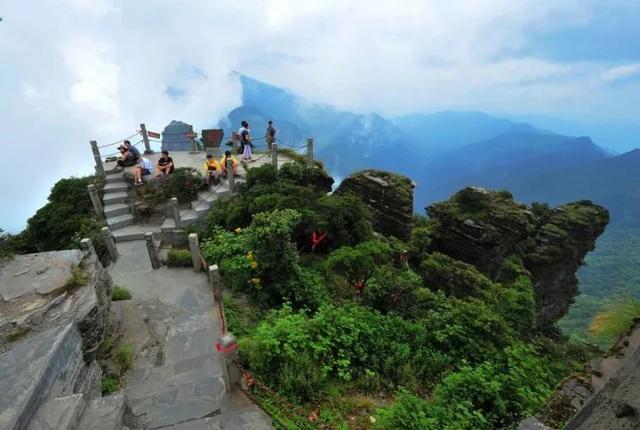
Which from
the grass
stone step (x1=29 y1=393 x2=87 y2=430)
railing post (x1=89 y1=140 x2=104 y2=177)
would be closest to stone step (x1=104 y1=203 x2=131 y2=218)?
railing post (x1=89 y1=140 x2=104 y2=177)

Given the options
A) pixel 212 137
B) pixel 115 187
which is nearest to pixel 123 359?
pixel 115 187

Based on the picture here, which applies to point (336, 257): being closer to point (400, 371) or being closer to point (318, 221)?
point (318, 221)

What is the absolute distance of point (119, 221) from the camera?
12.6 m

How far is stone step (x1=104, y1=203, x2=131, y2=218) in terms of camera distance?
42.5ft

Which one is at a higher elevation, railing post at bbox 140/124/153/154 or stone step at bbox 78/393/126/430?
railing post at bbox 140/124/153/154

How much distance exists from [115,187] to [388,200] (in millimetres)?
11258

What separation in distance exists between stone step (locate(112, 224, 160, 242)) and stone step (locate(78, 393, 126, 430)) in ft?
28.1

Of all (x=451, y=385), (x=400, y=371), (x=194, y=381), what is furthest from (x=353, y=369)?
(x=194, y=381)

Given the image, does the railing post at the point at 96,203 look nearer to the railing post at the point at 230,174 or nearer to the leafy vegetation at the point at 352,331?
the leafy vegetation at the point at 352,331

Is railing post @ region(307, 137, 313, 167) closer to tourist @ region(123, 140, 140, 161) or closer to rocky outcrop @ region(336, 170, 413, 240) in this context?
rocky outcrop @ region(336, 170, 413, 240)

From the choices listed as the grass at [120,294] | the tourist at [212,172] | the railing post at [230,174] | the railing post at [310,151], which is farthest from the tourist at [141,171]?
the grass at [120,294]

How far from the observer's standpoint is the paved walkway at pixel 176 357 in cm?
512

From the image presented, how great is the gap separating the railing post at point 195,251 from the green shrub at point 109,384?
11.9 feet

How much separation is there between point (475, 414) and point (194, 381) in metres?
4.27
